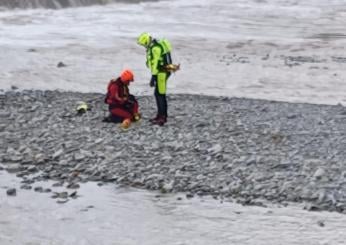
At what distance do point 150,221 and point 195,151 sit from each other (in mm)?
2717

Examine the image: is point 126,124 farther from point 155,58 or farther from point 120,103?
point 155,58

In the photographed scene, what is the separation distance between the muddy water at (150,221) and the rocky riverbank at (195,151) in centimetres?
34

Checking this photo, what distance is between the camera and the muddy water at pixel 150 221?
943cm

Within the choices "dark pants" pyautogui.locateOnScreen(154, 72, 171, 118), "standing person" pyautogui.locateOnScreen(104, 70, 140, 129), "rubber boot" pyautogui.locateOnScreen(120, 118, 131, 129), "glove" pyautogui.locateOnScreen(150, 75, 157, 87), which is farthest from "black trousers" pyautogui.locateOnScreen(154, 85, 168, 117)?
"rubber boot" pyautogui.locateOnScreen(120, 118, 131, 129)

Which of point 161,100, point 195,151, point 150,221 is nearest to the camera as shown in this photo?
point 150,221

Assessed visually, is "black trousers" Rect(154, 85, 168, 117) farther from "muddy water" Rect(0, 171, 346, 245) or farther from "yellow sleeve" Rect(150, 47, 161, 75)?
"muddy water" Rect(0, 171, 346, 245)

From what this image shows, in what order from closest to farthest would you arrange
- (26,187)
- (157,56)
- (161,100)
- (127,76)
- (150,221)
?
(150,221) < (26,187) < (157,56) < (127,76) < (161,100)

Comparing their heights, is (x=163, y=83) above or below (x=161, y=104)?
above

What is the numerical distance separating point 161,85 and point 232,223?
4.55 meters

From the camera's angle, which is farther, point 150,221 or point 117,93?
point 117,93

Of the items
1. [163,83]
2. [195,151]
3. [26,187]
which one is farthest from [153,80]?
[26,187]

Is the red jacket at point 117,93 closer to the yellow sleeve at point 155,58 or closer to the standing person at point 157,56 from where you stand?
the standing person at point 157,56

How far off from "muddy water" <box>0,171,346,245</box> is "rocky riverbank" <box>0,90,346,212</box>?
0.34m

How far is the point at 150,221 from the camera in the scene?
10.1m
